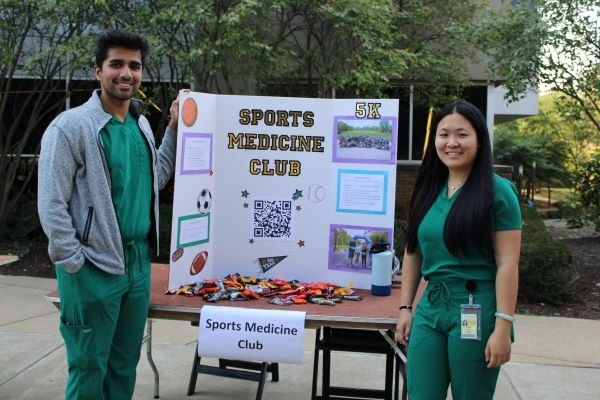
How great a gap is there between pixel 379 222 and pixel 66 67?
7111 mm

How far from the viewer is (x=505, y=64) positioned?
8.31 m

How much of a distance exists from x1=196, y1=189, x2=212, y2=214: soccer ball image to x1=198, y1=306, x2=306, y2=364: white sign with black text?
761 millimetres

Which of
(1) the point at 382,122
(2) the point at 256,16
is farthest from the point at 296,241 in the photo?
(2) the point at 256,16

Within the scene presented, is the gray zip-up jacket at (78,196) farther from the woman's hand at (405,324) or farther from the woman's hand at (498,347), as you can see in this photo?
the woman's hand at (498,347)

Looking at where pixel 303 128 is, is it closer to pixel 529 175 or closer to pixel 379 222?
pixel 379 222

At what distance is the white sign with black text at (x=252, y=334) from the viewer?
333cm

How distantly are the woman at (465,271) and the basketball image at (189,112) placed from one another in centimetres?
162

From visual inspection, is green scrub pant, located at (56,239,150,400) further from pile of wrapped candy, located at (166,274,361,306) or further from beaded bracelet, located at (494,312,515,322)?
beaded bracelet, located at (494,312,515,322)

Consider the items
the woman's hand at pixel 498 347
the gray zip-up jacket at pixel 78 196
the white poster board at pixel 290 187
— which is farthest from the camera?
the white poster board at pixel 290 187

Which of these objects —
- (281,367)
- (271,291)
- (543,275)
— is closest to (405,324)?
(271,291)

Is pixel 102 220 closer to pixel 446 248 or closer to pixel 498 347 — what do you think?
pixel 446 248

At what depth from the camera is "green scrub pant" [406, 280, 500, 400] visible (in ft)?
8.11

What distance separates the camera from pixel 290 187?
4.11 metres

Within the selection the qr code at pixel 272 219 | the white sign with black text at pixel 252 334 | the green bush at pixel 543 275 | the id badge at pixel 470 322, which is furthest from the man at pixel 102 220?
the green bush at pixel 543 275
